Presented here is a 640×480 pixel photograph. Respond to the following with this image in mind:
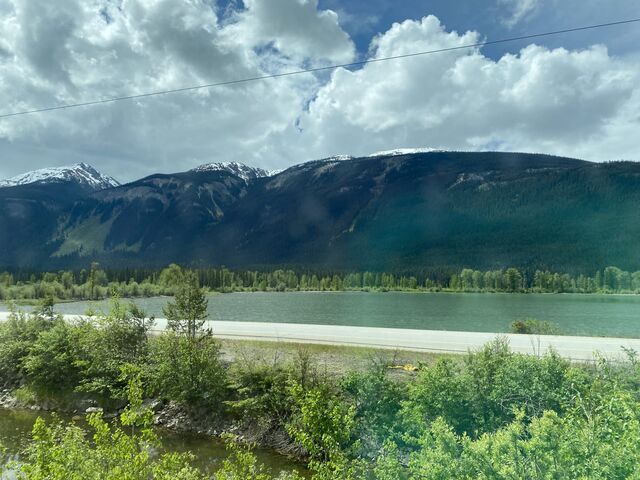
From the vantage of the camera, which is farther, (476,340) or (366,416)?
(476,340)

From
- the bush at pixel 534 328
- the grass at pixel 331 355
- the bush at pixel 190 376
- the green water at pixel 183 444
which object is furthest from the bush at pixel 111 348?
the bush at pixel 534 328

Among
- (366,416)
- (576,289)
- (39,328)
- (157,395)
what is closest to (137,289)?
(39,328)

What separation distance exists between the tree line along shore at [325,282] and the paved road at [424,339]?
9799 cm

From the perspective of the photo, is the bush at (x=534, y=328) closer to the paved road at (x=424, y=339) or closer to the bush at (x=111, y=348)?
the paved road at (x=424, y=339)

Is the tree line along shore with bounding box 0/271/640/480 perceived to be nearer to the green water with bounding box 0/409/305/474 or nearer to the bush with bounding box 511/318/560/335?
the green water with bounding box 0/409/305/474

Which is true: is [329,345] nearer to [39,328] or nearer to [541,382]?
[541,382]

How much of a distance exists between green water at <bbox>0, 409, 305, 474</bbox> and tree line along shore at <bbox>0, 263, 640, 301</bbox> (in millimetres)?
100965

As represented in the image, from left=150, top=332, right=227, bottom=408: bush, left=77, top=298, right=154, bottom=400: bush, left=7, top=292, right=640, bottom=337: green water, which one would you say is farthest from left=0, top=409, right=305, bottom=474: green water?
left=7, top=292, right=640, bottom=337: green water

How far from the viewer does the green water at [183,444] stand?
16984 millimetres

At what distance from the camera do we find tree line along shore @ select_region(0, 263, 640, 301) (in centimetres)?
12475

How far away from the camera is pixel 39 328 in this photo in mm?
29328

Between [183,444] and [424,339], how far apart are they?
619 inches

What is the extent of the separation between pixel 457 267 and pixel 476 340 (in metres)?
180

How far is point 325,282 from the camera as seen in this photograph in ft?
536
